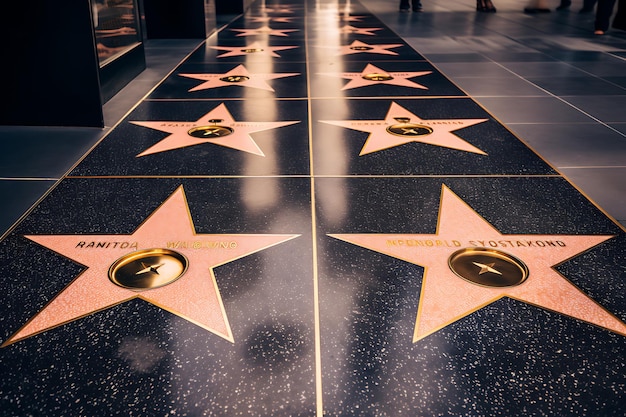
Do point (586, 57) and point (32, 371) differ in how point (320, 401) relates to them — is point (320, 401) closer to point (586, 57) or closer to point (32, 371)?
point (32, 371)

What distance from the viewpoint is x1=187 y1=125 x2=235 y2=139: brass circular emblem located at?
3.09 meters

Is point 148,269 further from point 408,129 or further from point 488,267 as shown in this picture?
point 408,129

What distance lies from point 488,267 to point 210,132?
1.89 meters

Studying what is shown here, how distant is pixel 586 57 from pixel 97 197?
5056 millimetres

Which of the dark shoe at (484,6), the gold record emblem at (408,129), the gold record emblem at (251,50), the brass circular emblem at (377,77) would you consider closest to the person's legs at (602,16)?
the dark shoe at (484,6)

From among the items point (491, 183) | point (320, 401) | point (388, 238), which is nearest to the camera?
point (320, 401)

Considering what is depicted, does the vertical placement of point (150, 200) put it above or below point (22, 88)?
below

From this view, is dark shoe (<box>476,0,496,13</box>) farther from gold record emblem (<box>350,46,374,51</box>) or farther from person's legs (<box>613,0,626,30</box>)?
gold record emblem (<box>350,46,374,51</box>)

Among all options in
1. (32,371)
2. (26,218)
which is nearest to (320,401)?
(32,371)

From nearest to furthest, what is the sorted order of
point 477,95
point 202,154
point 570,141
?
point 202,154
point 570,141
point 477,95

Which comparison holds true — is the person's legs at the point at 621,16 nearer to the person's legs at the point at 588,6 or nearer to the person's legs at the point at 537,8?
the person's legs at the point at 588,6

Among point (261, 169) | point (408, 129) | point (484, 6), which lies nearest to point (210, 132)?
point (261, 169)

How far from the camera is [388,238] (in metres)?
1.97

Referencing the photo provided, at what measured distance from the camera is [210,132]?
3150mm
